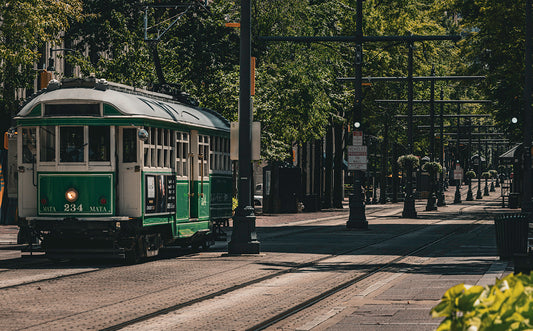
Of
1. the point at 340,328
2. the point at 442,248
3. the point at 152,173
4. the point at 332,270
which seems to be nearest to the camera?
the point at 340,328

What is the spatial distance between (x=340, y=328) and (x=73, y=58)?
31842 millimetres

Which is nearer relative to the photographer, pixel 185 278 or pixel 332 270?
pixel 185 278

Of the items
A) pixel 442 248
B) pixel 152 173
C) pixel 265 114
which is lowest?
pixel 442 248

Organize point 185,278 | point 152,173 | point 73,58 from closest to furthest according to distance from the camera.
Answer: point 185,278 → point 152,173 → point 73,58

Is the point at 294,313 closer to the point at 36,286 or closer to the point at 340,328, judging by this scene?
the point at 340,328

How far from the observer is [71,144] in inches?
733

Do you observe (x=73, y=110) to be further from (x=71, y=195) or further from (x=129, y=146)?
(x=71, y=195)

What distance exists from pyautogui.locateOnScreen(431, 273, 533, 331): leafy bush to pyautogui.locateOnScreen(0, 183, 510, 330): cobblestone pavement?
686cm

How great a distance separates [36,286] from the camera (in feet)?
47.6

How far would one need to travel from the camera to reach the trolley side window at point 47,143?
1864 cm

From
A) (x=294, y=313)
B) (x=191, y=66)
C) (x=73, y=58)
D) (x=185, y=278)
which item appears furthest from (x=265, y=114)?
(x=294, y=313)

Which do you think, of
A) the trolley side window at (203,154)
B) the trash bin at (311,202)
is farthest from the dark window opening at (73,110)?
the trash bin at (311,202)

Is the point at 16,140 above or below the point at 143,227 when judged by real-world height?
above

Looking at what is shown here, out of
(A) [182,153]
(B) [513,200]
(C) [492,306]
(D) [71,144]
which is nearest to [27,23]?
(A) [182,153]
